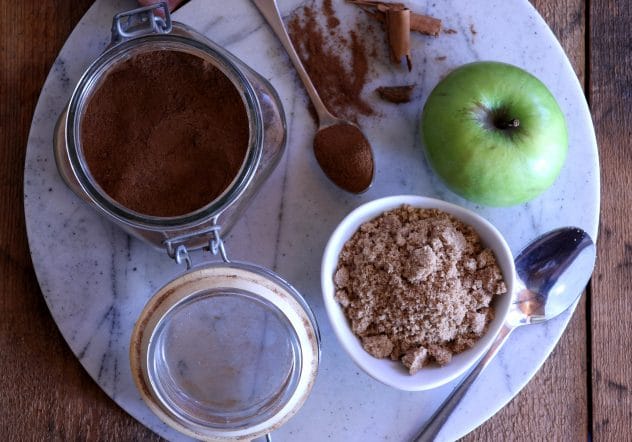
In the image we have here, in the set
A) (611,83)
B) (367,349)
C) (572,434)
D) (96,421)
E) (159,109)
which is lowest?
(572,434)

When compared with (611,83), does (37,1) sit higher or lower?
higher

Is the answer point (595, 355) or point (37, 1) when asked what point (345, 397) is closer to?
point (595, 355)

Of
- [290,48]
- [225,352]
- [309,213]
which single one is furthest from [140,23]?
[225,352]

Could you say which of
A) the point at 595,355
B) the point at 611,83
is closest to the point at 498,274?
the point at 595,355

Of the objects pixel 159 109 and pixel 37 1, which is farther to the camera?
pixel 37 1

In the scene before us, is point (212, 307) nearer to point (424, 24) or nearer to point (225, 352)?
point (225, 352)

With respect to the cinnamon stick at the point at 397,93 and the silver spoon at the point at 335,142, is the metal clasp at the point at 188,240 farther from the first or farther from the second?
the cinnamon stick at the point at 397,93

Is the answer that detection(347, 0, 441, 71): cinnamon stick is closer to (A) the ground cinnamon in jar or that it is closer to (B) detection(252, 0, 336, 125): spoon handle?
(B) detection(252, 0, 336, 125): spoon handle
